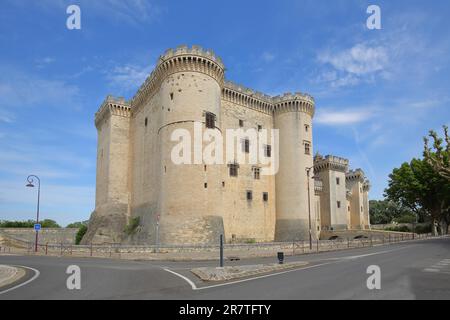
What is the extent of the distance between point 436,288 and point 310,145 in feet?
129

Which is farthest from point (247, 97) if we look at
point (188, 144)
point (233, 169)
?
point (188, 144)

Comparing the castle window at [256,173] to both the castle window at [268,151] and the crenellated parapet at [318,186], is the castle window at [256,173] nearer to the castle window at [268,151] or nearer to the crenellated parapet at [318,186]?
the castle window at [268,151]

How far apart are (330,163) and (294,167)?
17.5 meters

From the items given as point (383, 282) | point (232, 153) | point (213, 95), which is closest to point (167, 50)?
point (213, 95)

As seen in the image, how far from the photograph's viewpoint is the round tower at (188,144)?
3512 cm

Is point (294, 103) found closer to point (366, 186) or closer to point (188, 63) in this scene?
point (188, 63)

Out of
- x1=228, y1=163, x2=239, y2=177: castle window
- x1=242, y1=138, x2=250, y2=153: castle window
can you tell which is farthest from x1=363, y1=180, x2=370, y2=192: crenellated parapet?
x1=228, y1=163, x2=239, y2=177: castle window

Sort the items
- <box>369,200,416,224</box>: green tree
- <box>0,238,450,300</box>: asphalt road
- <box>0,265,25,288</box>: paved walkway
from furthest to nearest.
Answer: <box>369,200,416,224</box>: green tree < <box>0,265,25,288</box>: paved walkway < <box>0,238,450,300</box>: asphalt road

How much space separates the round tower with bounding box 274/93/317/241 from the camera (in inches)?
1828

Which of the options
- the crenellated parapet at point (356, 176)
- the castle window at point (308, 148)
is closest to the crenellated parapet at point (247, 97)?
the castle window at point (308, 148)

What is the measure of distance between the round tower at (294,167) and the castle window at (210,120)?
13.4m

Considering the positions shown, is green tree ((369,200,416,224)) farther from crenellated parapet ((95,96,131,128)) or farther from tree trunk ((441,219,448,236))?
crenellated parapet ((95,96,131,128))

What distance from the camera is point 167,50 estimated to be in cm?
3938
